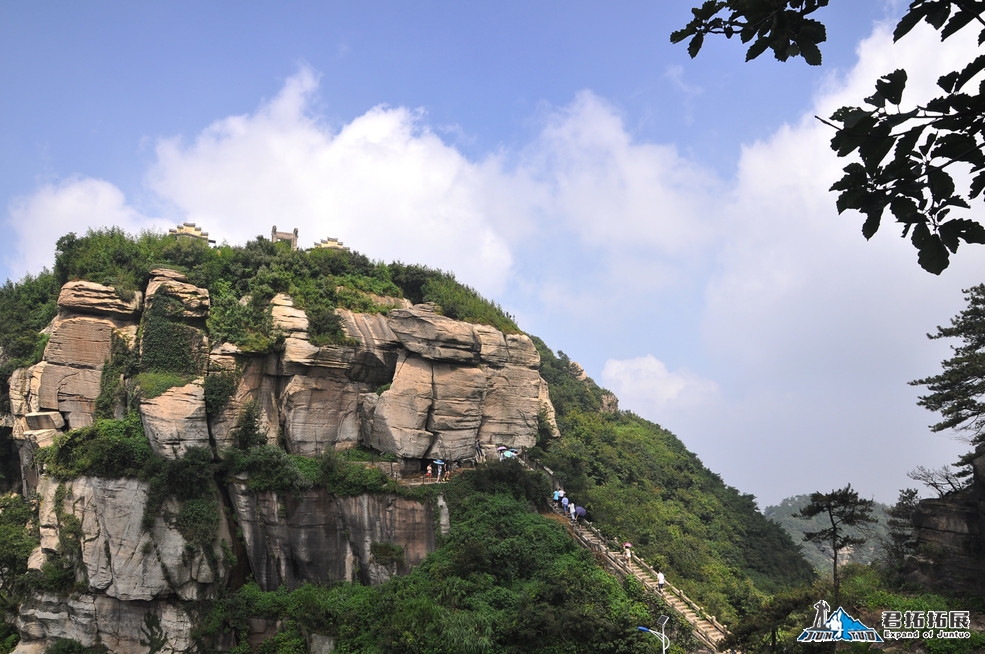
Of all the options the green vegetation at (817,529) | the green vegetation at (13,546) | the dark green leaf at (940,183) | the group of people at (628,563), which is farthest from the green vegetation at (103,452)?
the green vegetation at (817,529)

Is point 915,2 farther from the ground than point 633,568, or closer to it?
farther from the ground

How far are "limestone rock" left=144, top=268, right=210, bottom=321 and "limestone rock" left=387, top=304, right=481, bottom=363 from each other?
7.66 meters

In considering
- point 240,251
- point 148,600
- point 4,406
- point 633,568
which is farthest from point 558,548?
point 4,406

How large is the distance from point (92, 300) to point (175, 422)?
7.10m

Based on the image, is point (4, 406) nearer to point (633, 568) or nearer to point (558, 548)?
point (558, 548)

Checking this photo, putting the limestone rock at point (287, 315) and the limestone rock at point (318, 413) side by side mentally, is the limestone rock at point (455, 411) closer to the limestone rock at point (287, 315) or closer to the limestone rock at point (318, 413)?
the limestone rock at point (318, 413)

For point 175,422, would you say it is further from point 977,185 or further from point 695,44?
point 977,185

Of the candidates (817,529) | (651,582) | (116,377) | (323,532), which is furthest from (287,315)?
(817,529)

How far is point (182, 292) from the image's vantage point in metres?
23.0

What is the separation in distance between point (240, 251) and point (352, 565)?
14.8m

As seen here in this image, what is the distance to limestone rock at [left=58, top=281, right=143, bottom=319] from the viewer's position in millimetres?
22547

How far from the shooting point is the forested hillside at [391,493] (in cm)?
1650

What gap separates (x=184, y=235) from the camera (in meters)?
31.6

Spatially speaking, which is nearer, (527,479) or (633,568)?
(633,568)
